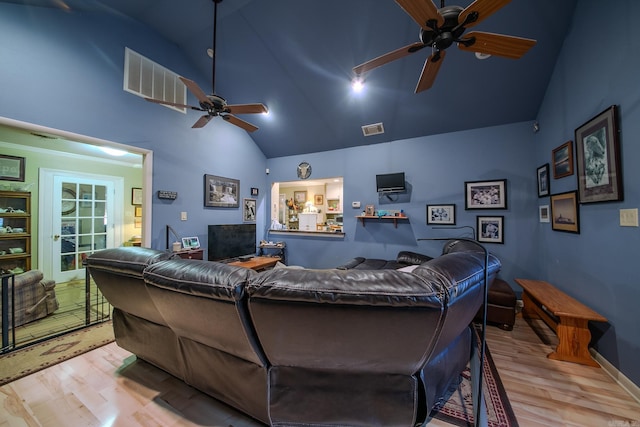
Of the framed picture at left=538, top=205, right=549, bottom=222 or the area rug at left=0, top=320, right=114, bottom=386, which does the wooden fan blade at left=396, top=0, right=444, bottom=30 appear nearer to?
the framed picture at left=538, top=205, right=549, bottom=222

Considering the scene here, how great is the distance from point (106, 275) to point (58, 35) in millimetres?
2963

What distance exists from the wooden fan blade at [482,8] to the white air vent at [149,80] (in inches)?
144

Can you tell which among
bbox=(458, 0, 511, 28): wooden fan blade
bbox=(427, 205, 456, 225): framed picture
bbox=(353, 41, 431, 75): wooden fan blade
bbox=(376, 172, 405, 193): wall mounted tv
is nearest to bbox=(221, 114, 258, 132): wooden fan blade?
bbox=(353, 41, 431, 75): wooden fan blade

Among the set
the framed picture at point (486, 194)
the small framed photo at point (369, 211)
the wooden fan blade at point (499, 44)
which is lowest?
the small framed photo at point (369, 211)

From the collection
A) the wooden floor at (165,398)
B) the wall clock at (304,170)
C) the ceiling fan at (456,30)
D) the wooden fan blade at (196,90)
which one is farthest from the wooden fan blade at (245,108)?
the wooden floor at (165,398)

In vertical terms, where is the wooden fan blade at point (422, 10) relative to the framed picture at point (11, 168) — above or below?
above

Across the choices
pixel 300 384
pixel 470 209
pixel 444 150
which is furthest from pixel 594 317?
pixel 444 150

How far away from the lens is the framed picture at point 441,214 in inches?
141

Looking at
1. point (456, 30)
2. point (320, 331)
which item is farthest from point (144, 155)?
point (456, 30)

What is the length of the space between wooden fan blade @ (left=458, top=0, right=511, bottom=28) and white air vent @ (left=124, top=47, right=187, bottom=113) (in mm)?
3669

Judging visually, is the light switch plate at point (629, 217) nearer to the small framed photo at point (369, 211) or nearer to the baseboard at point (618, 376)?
the baseboard at point (618, 376)

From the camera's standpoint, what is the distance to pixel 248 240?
4.54 meters

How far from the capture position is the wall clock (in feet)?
15.9

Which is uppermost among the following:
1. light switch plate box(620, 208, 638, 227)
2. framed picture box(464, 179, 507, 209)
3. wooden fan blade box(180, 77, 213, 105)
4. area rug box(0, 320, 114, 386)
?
wooden fan blade box(180, 77, 213, 105)
